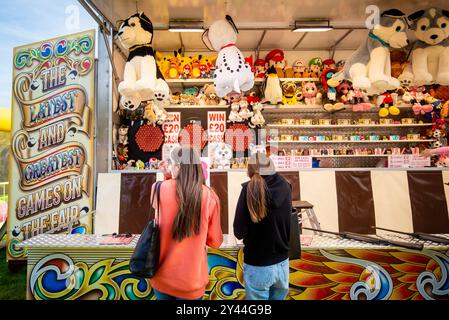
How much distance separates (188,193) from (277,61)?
15.1 ft

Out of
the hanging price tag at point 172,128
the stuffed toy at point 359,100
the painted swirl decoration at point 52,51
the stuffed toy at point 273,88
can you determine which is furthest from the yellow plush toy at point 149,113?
the stuffed toy at point 359,100

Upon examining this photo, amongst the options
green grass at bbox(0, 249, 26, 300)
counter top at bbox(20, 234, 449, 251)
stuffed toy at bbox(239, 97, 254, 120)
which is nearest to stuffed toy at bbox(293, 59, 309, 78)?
stuffed toy at bbox(239, 97, 254, 120)

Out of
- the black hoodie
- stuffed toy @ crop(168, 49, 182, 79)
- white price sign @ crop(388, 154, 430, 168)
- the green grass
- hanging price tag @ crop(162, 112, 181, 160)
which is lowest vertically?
the green grass

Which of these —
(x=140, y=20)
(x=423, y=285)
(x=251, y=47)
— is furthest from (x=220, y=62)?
(x=251, y=47)

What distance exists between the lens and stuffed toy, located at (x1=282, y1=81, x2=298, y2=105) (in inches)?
222

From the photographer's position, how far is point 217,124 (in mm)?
5641

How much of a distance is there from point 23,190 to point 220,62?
2686 mm

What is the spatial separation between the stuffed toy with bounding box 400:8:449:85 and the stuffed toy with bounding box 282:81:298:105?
2.37m

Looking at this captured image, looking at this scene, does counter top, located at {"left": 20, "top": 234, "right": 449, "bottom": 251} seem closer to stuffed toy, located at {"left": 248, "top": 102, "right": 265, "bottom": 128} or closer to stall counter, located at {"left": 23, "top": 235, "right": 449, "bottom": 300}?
stall counter, located at {"left": 23, "top": 235, "right": 449, "bottom": 300}

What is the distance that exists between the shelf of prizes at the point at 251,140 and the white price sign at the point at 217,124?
0.02 m

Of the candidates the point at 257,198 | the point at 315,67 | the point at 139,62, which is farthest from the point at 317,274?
the point at 315,67

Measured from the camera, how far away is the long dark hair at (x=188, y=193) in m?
1.65

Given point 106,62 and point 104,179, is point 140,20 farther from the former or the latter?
point 104,179

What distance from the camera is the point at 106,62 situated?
3.98 m
